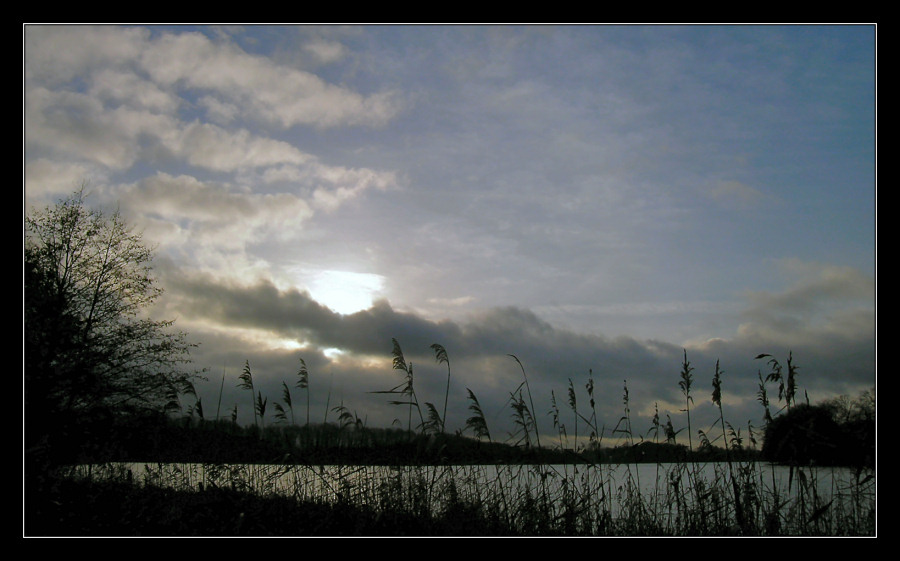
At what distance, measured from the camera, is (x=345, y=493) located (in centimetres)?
866

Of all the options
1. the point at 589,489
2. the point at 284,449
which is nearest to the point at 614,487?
the point at 589,489

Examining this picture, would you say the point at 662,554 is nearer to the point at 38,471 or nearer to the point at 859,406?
the point at 859,406

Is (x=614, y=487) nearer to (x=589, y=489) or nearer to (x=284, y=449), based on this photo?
(x=589, y=489)

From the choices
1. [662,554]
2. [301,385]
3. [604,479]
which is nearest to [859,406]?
[604,479]
